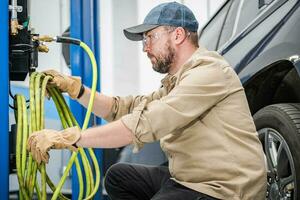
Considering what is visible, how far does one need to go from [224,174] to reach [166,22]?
75cm

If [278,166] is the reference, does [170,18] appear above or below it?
above

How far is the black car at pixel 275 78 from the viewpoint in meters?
2.06

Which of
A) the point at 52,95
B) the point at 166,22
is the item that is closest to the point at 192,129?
the point at 166,22

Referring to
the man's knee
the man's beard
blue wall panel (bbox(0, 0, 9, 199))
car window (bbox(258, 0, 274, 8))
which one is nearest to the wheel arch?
car window (bbox(258, 0, 274, 8))

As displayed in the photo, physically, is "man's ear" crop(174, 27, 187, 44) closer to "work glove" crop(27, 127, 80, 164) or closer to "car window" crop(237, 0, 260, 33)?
"work glove" crop(27, 127, 80, 164)

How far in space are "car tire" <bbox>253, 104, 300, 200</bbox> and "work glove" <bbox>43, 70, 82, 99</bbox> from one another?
0.94 m

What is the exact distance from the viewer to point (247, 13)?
9.48 feet

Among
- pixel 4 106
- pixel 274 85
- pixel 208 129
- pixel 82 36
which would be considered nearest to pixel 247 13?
pixel 274 85

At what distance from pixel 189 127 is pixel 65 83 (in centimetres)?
67

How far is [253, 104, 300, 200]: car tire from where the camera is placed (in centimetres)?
204

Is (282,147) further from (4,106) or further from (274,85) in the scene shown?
(4,106)

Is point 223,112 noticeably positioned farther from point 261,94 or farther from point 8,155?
point 8,155

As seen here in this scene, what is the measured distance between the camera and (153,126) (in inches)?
69.3

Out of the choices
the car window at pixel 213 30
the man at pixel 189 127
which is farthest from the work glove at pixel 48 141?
the car window at pixel 213 30
